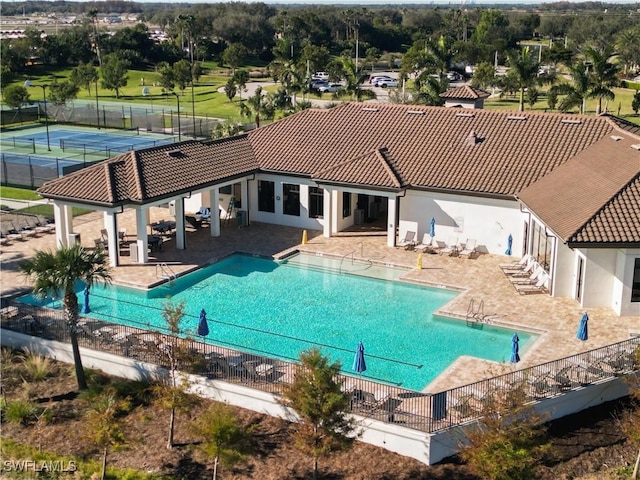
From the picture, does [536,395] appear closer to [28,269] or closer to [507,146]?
[28,269]

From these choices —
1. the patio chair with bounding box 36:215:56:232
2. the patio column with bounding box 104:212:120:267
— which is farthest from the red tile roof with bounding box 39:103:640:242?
the patio chair with bounding box 36:215:56:232

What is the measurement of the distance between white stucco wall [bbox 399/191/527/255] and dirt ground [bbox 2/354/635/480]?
12222mm

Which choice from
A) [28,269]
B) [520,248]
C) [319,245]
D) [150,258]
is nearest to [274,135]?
[319,245]

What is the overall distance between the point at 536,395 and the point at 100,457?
11.1 m

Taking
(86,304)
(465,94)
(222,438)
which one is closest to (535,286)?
(222,438)

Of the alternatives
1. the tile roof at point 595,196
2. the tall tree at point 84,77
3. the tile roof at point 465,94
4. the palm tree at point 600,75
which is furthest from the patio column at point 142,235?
the tall tree at point 84,77

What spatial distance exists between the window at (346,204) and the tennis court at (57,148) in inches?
667

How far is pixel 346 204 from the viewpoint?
122 feet

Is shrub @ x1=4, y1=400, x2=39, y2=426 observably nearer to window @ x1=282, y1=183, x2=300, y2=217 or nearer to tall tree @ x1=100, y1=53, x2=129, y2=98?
window @ x1=282, y1=183, x2=300, y2=217

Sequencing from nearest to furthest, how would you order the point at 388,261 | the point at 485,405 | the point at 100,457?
1. the point at 485,405
2. the point at 100,457
3. the point at 388,261

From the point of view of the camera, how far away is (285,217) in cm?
3809

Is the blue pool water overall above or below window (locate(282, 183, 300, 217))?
below

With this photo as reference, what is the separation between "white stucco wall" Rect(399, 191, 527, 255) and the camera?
109 ft

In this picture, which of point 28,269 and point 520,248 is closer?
point 28,269
